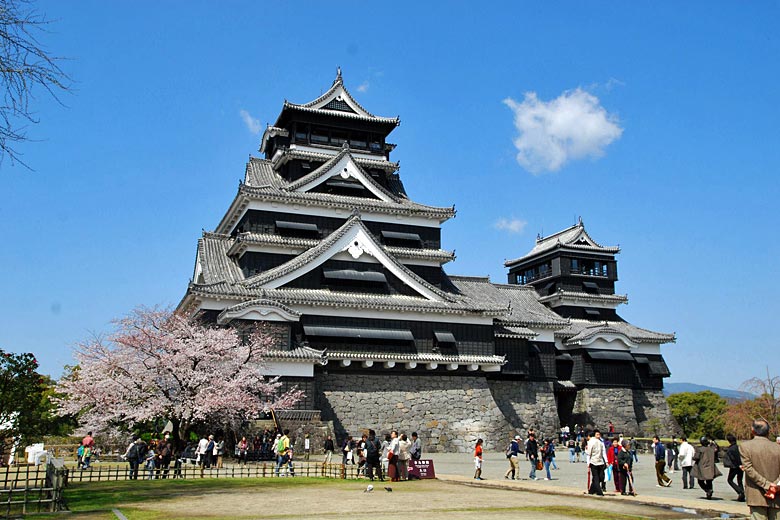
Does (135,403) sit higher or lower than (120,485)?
higher

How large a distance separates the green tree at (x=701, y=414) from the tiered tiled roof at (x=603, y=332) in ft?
59.0

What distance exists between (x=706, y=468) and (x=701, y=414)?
5709 cm

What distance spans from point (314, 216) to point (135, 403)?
16711 millimetres

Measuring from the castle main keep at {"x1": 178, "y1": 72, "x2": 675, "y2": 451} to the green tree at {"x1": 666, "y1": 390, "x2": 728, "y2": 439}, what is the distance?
56.6 feet

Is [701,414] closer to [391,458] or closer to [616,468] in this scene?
[616,468]

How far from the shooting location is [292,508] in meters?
15.1

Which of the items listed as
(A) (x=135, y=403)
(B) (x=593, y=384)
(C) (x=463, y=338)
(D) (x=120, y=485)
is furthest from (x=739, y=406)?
(D) (x=120, y=485)

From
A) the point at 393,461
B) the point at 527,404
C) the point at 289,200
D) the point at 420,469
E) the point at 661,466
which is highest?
the point at 289,200

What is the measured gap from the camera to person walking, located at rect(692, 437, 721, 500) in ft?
60.6

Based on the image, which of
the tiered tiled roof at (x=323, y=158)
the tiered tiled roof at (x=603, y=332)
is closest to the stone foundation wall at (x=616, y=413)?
the tiered tiled roof at (x=603, y=332)

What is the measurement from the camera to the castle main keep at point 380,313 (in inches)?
1474

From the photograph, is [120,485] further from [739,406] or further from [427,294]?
[739,406]

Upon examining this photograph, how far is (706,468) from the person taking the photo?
731 inches

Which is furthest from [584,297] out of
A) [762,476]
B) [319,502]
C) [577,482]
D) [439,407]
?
[762,476]
